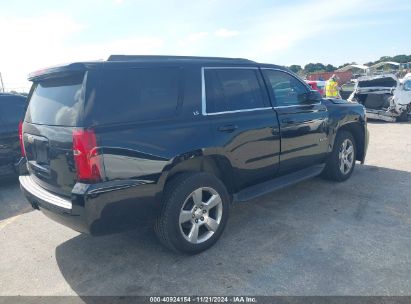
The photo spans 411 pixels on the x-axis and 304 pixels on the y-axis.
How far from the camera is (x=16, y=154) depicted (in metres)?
6.24

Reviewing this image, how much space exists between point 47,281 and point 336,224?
3.12m

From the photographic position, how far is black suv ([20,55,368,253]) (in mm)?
2943

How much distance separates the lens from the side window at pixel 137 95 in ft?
9.80

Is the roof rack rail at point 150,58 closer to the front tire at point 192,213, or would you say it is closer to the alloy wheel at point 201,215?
the front tire at point 192,213

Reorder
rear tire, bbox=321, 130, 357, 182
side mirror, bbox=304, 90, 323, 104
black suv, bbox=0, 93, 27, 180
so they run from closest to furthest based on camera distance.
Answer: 1. side mirror, bbox=304, 90, 323, 104
2. rear tire, bbox=321, 130, 357, 182
3. black suv, bbox=0, 93, 27, 180

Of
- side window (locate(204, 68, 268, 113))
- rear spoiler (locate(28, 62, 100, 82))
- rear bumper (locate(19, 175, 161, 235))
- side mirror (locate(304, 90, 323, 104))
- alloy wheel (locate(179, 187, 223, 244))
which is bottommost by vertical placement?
alloy wheel (locate(179, 187, 223, 244))

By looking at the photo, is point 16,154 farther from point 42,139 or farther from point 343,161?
point 343,161

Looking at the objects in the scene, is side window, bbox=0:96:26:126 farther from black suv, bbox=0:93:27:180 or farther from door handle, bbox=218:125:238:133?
door handle, bbox=218:125:238:133

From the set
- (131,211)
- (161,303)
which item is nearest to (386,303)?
(161,303)

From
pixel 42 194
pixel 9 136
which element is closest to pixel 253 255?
pixel 42 194

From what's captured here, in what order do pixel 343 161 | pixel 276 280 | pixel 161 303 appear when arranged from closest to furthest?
pixel 161 303, pixel 276 280, pixel 343 161

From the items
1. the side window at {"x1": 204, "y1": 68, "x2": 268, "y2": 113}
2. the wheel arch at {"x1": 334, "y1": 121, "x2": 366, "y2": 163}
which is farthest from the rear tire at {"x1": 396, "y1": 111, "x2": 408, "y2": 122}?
the side window at {"x1": 204, "y1": 68, "x2": 268, "y2": 113}

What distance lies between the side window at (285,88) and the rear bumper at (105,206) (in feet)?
7.10

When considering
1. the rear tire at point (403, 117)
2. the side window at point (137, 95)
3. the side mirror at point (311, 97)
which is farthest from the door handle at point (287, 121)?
the rear tire at point (403, 117)
